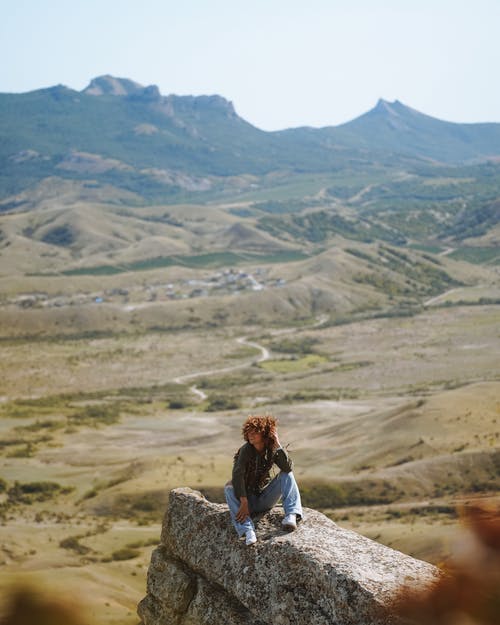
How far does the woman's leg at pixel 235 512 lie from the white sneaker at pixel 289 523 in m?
0.46

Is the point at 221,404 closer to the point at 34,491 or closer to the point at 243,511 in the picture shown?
the point at 34,491

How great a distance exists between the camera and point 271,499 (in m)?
10.6

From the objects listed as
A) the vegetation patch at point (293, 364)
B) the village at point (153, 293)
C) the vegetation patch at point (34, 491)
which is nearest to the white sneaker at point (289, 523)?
the vegetation patch at point (34, 491)

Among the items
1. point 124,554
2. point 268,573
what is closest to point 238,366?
point 124,554

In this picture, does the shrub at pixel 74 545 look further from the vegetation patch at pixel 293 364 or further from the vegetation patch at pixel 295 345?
the vegetation patch at pixel 295 345

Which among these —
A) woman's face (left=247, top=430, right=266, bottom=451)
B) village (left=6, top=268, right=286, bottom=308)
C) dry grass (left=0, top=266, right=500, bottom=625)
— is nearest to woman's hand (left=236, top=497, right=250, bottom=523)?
woman's face (left=247, top=430, right=266, bottom=451)

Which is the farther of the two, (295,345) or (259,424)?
(295,345)

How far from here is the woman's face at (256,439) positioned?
1016 centimetres

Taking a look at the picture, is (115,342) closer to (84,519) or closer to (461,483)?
(84,519)

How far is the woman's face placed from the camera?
10.2 meters

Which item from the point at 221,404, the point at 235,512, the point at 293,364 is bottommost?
the point at 293,364

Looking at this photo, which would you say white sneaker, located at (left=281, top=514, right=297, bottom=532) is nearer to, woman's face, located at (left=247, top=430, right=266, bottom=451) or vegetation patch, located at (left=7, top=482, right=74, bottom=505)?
woman's face, located at (left=247, top=430, right=266, bottom=451)

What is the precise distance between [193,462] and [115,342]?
292 feet

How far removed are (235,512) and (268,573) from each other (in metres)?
1.18
